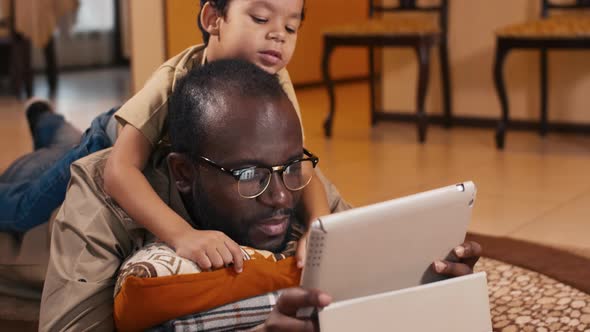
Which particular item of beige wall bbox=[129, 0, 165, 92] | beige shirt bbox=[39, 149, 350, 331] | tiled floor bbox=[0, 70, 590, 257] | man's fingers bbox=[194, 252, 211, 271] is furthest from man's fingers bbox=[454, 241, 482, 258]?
beige wall bbox=[129, 0, 165, 92]

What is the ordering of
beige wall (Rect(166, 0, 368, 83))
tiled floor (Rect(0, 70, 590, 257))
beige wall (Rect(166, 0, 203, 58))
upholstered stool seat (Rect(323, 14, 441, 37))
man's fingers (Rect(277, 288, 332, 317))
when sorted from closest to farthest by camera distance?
man's fingers (Rect(277, 288, 332, 317))
tiled floor (Rect(0, 70, 590, 257))
beige wall (Rect(166, 0, 203, 58))
upholstered stool seat (Rect(323, 14, 441, 37))
beige wall (Rect(166, 0, 368, 83))

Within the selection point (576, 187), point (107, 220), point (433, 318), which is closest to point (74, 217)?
point (107, 220)

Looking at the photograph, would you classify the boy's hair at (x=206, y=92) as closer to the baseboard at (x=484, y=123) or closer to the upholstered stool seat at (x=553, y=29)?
the upholstered stool seat at (x=553, y=29)

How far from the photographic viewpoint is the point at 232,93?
1255 mm

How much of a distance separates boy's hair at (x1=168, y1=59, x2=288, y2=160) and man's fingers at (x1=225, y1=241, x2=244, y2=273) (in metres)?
0.14

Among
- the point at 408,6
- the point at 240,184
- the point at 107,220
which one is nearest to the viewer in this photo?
the point at 240,184

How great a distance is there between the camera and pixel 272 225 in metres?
1.25

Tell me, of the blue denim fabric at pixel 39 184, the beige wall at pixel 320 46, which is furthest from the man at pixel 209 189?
the beige wall at pixel 320 46

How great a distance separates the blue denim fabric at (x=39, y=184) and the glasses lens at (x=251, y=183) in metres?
0.63

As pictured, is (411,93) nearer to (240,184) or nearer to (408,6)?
(408,6)

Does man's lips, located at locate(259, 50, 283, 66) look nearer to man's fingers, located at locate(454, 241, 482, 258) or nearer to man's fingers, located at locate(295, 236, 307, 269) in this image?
man's fingers, located at locate(295, 236, 307, 269)

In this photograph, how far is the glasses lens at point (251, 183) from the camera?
1.21 metres

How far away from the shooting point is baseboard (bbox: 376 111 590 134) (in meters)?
4.22

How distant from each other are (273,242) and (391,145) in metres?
2.71
